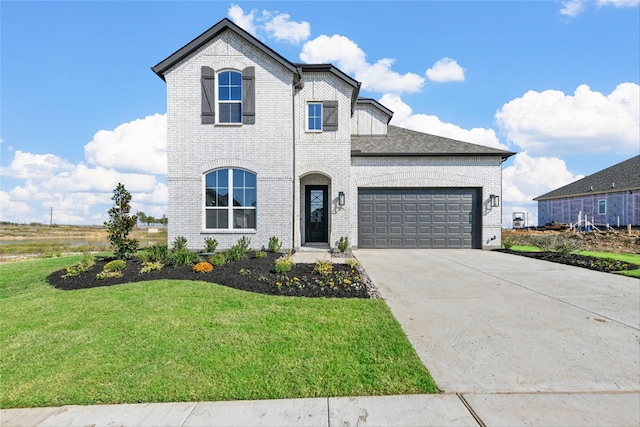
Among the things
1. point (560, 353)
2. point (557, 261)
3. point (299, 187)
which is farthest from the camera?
point (299, 187)

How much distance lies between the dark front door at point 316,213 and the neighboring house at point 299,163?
0.15 feet

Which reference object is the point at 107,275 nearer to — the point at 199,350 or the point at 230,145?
Result: the point at 199,350

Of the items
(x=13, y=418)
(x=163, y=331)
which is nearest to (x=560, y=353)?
(x=163, y=331)

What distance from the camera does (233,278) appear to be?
6.89 m

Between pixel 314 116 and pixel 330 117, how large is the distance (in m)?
0.68

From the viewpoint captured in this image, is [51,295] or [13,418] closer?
[13,418]

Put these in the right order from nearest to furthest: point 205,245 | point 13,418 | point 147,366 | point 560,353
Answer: point 13,418
point 147,366
point 560,353
point 205,245

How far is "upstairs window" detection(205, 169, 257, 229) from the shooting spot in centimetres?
1118

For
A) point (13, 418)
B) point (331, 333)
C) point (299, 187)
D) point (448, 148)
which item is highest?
point (448, 148)

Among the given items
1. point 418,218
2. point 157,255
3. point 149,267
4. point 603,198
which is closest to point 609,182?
point 603,198

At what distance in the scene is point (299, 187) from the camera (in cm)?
1302

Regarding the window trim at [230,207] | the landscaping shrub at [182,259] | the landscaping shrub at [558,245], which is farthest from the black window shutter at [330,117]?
the landscaping shrub at [558,245]

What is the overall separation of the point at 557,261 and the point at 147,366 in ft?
38.1

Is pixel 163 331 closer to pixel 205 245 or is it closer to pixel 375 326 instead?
pixel 375 326
